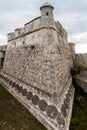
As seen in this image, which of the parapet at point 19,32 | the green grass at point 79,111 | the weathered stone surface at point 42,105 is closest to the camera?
the green grass at point 79,111

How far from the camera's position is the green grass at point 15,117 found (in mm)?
9258

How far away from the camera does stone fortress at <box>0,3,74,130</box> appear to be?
9562 millimetres

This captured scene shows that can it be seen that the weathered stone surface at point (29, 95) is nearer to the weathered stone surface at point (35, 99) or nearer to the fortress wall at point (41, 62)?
the weathered stone surface at point (35, 99)

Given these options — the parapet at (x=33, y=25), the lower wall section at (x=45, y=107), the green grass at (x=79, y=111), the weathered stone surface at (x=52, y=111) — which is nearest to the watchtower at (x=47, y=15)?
the parapet at (x=33, y=25)

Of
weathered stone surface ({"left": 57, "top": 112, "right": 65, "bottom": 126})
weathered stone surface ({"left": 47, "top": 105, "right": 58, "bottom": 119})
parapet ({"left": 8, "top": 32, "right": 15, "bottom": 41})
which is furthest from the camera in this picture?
parapet ({"left": 8, "top": 32, "right": 15, "bottom": 41})

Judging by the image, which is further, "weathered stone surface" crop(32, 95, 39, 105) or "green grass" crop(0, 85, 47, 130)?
"weathered stone surface" crop(32, 95, 39, 105)

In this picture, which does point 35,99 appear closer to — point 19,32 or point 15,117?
point 15,117

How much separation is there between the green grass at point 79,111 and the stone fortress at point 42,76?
0.44 m

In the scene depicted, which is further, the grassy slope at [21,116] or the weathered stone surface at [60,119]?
the grassy slope at [21,116]

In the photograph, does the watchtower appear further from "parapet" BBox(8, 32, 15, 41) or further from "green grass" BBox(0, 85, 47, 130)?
"parapet" BBox(8, 32, 15, 41)

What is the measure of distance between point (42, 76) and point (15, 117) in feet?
Result: 11.0

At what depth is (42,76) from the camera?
1109cm

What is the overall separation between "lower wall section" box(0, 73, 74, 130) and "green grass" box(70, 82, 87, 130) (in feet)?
1.44

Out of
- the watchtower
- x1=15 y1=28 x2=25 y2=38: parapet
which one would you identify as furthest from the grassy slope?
the watchtower
